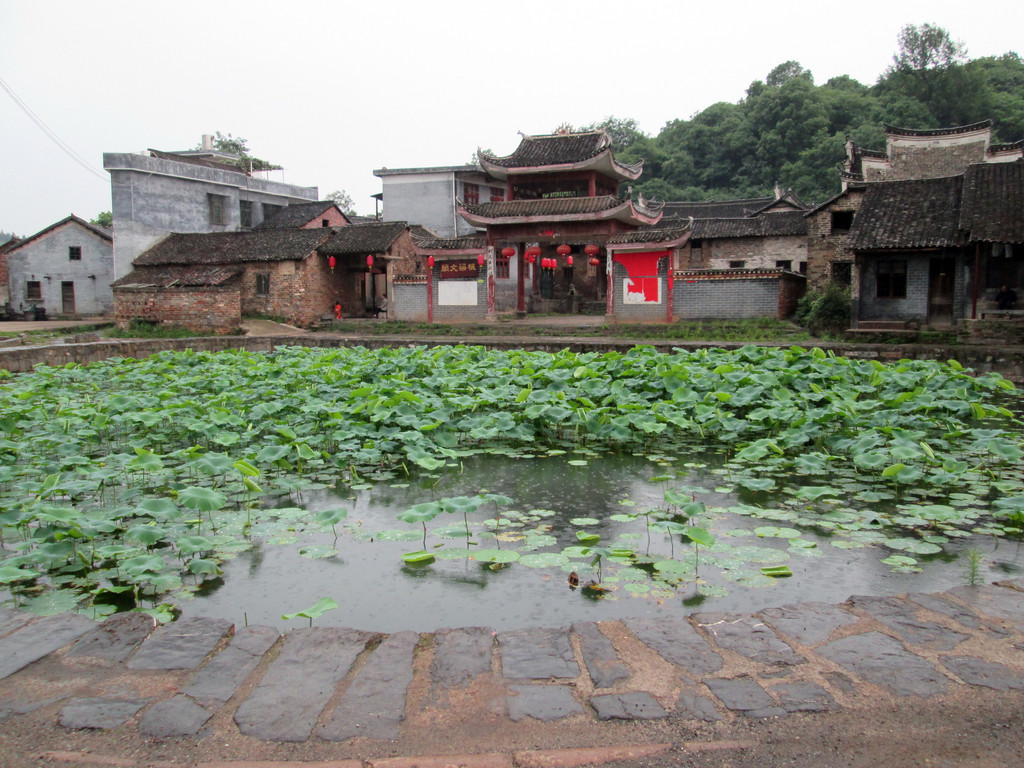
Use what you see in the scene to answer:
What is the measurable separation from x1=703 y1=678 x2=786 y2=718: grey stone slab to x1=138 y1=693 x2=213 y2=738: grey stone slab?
1.62 metres

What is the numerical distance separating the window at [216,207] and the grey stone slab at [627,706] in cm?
2801

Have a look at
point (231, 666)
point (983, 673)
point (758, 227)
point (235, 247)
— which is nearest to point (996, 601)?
point (983, 673)

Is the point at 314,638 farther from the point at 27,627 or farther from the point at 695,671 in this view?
the point at 695,671

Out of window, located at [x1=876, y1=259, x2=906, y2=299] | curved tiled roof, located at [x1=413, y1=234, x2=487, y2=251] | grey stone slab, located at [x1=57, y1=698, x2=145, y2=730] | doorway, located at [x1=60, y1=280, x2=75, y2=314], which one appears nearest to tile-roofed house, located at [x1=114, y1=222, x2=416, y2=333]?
curved tiled roof, located at [x1=413, y1=234, x2=487, y2=251]

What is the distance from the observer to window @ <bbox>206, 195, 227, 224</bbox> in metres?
27.0

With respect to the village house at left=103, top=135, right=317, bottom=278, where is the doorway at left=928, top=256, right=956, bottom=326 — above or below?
below

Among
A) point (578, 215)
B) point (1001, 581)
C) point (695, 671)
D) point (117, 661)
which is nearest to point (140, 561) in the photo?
point (117, 661)

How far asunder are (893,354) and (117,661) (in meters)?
13.4

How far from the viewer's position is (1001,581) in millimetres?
3348

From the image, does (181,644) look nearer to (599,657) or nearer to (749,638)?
(599,657)

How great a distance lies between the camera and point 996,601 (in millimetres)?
3057

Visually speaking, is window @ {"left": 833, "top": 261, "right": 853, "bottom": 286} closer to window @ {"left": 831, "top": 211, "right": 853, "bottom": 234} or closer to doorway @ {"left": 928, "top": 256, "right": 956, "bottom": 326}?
window @ {"left": 831, "top": 211, "right": 853, "bottom": 234}

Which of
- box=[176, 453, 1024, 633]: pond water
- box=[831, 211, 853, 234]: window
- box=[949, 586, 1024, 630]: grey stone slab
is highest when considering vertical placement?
box=[831, 211, 853, 234]: window

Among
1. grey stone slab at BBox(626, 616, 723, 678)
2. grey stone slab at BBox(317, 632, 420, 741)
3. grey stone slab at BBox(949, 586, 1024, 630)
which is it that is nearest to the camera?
grey stone slab at BBox(317, 632, 420, 741)
